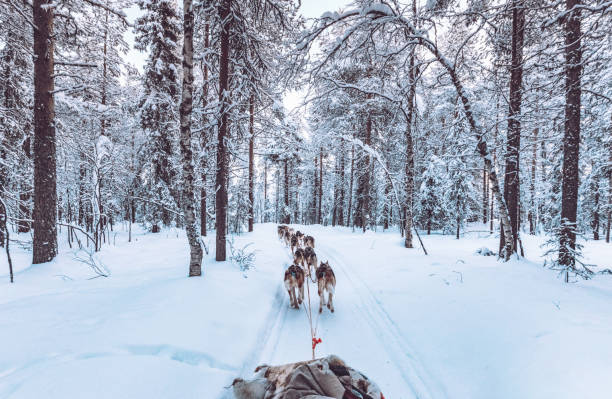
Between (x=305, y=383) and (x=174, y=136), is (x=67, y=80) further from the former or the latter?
(x=305, y=383)

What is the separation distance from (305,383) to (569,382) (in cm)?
283

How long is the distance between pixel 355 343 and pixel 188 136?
A: 5.67 m

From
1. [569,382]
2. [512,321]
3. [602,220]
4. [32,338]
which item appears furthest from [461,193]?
[32,338]

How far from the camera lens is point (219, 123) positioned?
7.34 metres

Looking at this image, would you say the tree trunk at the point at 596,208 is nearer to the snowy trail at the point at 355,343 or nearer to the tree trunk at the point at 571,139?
the tree trunk at the point at 571,139

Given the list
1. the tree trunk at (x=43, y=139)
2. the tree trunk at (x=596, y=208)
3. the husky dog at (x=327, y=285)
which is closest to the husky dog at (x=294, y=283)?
the husky dog at (x=327, y=285)

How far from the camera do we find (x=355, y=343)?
403 cm

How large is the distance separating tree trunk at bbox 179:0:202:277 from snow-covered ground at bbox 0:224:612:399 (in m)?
0.78

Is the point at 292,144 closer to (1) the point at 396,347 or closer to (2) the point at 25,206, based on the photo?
(1) the point at 396,347

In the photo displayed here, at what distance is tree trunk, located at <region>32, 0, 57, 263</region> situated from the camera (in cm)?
674

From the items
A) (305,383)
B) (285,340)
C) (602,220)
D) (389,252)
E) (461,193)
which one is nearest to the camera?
(305,383)

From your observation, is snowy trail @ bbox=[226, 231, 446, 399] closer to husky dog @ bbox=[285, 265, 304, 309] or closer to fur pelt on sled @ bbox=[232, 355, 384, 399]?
husky dog @ bbox=[285, 265, 304, 309]

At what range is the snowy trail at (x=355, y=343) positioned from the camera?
315 cm

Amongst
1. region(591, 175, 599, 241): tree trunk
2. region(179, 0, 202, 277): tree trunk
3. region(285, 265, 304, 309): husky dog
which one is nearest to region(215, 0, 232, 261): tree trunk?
region(179, 0, 202, 277): tree trunk
